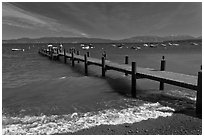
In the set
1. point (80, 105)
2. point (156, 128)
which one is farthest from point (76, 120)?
point (156, 128)

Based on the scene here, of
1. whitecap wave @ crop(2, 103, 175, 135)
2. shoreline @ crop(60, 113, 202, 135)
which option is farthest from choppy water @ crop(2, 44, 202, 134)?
shoreline @ crop(60, 113, 202, 135)

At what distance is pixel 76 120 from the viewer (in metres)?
9.12

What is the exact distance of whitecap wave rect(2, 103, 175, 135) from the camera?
8.26 metres

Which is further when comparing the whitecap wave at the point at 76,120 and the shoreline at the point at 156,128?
the whitecap wave at the point at 76,120

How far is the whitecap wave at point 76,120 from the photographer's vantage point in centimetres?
826

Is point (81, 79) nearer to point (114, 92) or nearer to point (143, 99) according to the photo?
point (114, 92)

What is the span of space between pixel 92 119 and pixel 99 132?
1324 millimetres

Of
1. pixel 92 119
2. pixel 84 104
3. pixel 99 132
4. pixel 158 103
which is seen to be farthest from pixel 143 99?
pixel 99 132

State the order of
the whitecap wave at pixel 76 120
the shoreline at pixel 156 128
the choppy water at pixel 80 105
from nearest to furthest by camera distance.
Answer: the shoreline at pixel 156 128
the whitecap wave at pixel 76 120
the choppy water at pixel 80 105

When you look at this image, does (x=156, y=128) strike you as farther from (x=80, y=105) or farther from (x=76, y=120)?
(x=80, y=105)

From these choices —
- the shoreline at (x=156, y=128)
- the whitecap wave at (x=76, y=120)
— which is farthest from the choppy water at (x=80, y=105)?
the shoreline at (x=156, y=128)

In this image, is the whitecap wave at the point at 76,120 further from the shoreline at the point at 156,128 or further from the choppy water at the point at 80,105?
the shoreline at the point at 156,128

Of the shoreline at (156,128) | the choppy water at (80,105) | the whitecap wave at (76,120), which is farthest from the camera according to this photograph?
the choppy water at (80,105)

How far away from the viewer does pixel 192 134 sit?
303 inches
